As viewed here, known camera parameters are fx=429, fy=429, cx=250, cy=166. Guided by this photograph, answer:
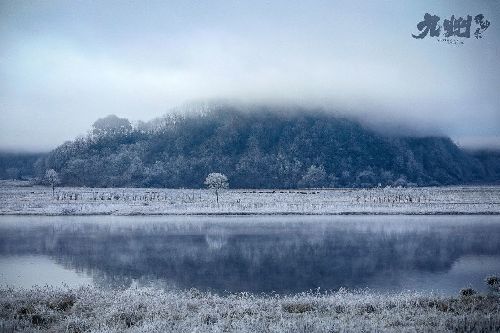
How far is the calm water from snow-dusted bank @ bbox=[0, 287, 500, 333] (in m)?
5.01

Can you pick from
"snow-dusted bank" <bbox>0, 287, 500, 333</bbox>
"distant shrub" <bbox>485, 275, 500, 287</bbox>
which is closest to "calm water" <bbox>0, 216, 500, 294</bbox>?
"distant shrub" <bbox>485, 275, 500, 287</bbox>

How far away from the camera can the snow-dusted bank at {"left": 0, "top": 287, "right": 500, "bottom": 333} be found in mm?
12250

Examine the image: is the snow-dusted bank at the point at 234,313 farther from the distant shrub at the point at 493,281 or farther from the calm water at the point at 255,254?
the calm water at the point at 255,254

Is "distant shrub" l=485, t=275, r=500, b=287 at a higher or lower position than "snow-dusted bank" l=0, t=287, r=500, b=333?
lower

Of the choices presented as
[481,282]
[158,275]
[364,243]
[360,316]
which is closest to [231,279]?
[158,275]

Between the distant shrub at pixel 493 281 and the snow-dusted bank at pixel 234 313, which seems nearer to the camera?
the snow-dusted bank at pixel 234 313

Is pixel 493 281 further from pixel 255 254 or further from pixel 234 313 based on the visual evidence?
pixel 255 254

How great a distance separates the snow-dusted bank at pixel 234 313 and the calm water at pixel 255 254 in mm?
5014

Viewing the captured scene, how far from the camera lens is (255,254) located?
31.2 meters

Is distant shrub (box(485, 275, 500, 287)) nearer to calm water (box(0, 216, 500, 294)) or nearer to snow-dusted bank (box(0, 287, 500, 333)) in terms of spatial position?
calm water (box(0, 216, 500, 294))

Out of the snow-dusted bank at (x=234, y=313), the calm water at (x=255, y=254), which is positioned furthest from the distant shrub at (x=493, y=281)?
the snow-dusted bank at (x=234, y=313)

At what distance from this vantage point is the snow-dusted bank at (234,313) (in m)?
12.2

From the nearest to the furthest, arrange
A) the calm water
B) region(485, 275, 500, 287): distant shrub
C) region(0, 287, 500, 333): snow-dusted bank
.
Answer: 1. region(0, 287, 500, 333): snow-dusted bank
2. region(485, 275, 500, 287): distant shrub
3. the calm water

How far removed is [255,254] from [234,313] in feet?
53.9
